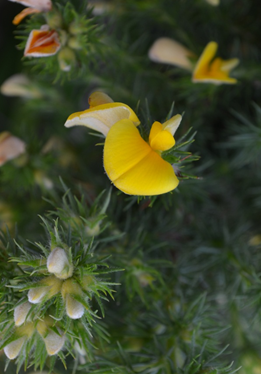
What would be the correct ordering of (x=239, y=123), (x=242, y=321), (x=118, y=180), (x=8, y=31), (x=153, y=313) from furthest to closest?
(x=8, y=31)
(x=239, y=123)
(x=242, y=321)
(x=153, y=313)
(x=118, y=180)

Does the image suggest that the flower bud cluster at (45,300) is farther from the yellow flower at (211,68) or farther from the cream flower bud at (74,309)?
the yellow flower at (211,68)

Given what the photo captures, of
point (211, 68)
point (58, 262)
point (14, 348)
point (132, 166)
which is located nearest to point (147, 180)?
point (132, 166)

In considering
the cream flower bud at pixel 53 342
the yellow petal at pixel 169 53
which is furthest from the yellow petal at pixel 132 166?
the yellow petal at pixel 169 53

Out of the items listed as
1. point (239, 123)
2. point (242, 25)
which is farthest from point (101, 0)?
point (239, 123)

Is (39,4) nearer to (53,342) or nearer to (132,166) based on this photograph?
(132,166)

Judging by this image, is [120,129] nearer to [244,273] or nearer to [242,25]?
[244,273]

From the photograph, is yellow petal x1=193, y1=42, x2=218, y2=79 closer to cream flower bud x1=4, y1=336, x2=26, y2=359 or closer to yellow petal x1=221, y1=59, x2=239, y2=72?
yellow petal x1=221, y1=59, x2=239, y2=72
